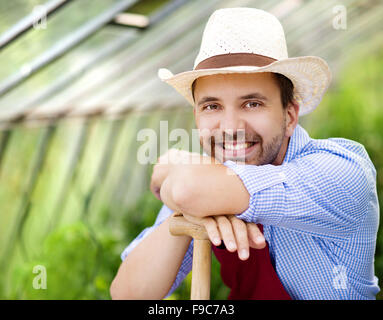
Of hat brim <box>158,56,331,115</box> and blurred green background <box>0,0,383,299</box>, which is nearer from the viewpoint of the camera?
hat brim <box>158,56,331,115</box>

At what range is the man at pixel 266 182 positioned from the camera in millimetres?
1036

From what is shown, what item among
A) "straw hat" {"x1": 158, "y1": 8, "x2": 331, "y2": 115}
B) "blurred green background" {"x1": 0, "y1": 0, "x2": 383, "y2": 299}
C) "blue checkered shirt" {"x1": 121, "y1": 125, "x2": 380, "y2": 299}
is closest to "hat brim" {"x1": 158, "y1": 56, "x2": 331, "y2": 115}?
"straw hat" {"x1": 158, "y1": 8, "x2": 331, "y2": 115}

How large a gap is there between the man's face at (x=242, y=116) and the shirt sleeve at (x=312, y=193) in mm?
103

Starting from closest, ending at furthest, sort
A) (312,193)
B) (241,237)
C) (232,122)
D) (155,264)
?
(241,237), (312,193), (232,122), (155,264)

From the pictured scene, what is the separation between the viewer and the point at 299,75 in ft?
4.30

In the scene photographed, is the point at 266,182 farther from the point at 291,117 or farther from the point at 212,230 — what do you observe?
the point at 291,117

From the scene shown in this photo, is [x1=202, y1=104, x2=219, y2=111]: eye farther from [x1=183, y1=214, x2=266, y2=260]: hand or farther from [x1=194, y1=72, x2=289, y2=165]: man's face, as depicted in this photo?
[x1=183, y1=214, x2=266, y2=260]: hand

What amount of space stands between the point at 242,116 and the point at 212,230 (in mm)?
330

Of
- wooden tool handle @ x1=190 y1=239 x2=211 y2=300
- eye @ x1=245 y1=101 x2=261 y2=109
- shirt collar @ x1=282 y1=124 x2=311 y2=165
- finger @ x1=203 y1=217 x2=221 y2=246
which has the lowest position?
wooden tool handle @ x1=190 y1=239 x2=211 y2=300

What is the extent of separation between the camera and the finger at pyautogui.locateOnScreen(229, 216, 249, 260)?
36.4 inches

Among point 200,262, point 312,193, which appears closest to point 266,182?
point 312,193

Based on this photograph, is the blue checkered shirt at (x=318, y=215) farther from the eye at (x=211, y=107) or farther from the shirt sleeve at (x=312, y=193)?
the eye at (x=211, y=107)

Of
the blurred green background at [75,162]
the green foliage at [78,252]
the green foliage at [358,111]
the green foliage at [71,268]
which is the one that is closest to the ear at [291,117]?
the blurred green background at [75,162]

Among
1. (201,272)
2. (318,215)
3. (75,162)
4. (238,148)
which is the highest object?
(75,162)
